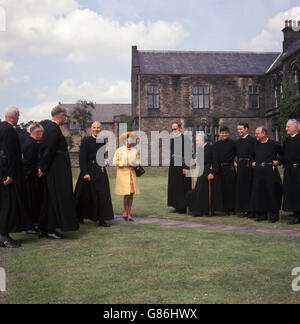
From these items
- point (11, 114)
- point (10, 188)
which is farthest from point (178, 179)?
point (11, 114)

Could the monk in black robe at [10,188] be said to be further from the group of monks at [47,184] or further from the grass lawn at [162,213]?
the grass lawn at [162,213]

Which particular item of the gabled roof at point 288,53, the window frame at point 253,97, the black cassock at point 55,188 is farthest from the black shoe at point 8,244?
the window frame at point 253,97

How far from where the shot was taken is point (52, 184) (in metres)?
6.77

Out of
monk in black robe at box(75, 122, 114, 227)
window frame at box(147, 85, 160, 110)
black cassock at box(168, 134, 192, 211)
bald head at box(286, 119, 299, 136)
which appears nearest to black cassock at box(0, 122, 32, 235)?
monk in black robe at box(75, 122, 114, 227)

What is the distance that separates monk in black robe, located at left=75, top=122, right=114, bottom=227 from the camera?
7977 mm

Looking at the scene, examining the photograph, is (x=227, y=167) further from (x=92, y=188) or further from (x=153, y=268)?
(x=153, y=268)

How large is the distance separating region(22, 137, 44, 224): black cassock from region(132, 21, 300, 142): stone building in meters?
30.7

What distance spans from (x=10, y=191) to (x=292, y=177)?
5588 millimetres

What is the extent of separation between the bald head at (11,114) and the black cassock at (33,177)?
1248mm

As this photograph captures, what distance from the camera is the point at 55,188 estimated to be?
675 cm

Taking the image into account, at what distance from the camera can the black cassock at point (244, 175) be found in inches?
374
